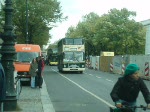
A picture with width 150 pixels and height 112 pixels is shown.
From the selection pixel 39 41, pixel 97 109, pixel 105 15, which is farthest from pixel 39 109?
pixel 105 15

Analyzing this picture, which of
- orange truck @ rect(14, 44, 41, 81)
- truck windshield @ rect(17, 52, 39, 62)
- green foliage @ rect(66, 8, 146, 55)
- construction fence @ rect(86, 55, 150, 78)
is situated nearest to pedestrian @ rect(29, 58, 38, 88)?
orange truck @ rect(14, 44, 41, 81)

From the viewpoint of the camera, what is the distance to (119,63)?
48.2 m

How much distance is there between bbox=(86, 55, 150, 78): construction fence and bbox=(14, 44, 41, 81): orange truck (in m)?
11.4

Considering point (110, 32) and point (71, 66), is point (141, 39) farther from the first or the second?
point (71, 66)

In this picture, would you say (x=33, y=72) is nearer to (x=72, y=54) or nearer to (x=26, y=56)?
(x=26, y=56)

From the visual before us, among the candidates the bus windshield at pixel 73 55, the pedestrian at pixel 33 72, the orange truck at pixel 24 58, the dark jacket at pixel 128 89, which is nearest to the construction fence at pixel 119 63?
the bus windshield at pixel 73 55

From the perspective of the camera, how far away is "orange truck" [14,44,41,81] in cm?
2627

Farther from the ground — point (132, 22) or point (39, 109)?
point (132, 22)

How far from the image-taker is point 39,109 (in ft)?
45.0

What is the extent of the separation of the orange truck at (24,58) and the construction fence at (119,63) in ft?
37.3

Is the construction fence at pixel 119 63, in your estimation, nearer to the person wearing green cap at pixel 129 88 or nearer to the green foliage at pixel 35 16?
the green foliage at pixel 35 16

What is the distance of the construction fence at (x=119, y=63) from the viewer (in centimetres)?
3681

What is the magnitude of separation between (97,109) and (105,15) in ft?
266

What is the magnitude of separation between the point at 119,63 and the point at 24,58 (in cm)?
2200
